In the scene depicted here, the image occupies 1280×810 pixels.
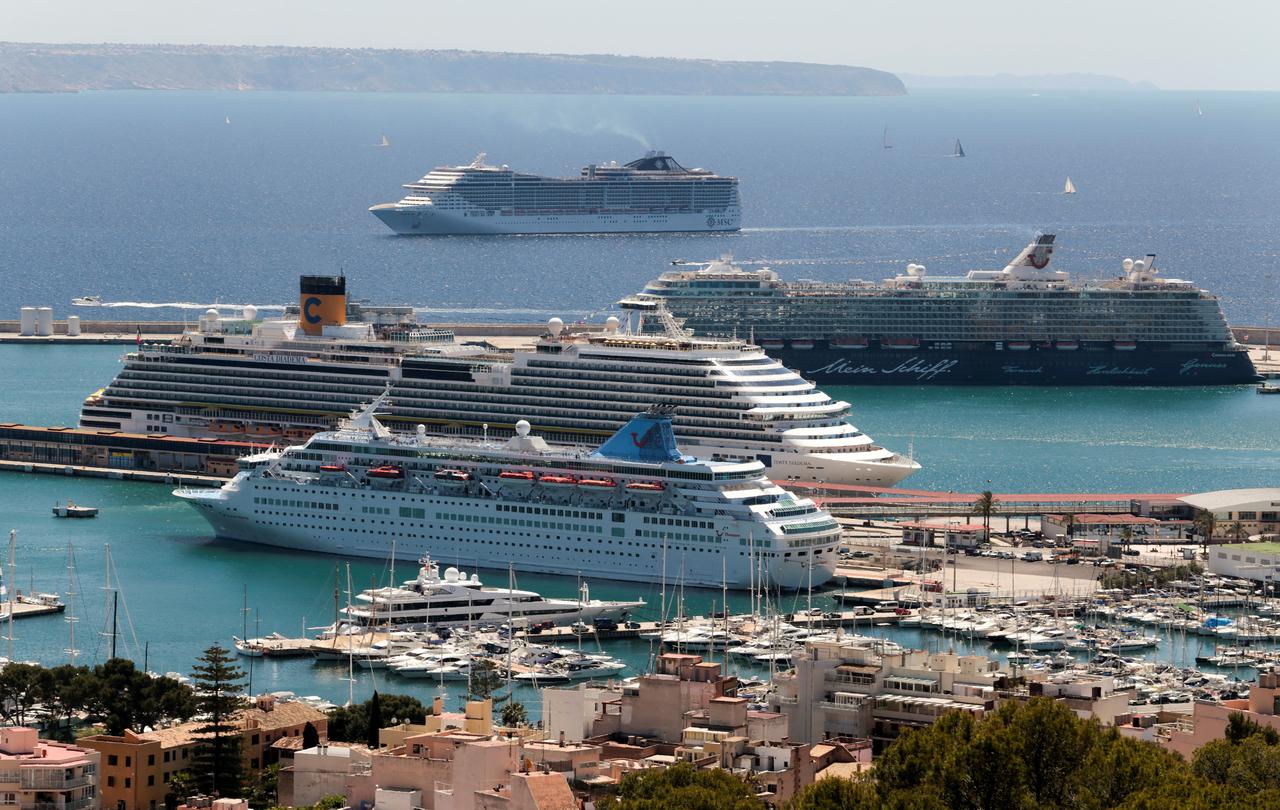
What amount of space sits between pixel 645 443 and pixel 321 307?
20.6m

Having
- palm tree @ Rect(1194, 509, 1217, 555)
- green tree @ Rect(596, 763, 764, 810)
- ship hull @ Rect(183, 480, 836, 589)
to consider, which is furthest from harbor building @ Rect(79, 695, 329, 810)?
palm tree @ Rect(1194, 509, 1217, 555)

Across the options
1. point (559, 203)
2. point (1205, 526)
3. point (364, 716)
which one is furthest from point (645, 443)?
point (559, 203)

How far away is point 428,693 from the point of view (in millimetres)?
51781

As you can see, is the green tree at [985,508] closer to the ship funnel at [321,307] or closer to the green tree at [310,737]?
the ship funnel at [321,307]

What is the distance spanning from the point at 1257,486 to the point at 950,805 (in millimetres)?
45090

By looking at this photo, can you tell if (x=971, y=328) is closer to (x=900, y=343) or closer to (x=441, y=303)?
(x=900, y=343)

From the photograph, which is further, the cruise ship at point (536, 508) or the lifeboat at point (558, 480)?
the lifeboat at point (558, 480)

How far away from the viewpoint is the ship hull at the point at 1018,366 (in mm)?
100625

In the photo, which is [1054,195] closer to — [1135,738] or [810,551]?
[810,551]

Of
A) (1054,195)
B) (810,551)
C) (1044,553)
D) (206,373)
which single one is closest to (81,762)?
(810,551)

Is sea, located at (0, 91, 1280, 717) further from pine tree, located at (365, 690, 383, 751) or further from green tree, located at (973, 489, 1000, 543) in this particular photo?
pine tree, located at (365, 690, 383, 751)

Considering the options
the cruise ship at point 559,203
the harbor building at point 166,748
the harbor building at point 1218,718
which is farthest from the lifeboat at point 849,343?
the harbor building at point 1218,718

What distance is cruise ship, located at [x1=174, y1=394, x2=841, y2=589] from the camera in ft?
205

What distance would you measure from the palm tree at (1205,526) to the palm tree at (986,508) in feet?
14.4
